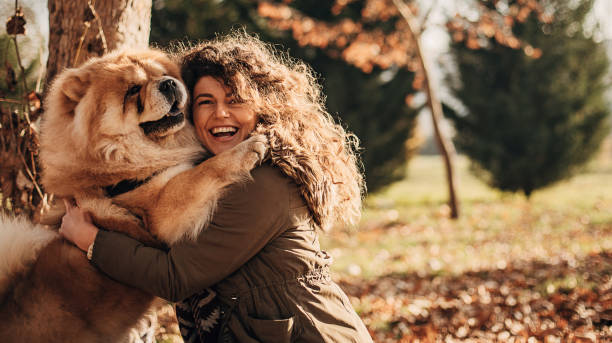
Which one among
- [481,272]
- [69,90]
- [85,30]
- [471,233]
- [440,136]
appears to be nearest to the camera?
[69,90]

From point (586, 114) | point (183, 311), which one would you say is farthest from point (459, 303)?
point (586, 114)

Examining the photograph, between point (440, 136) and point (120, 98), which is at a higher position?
point (120, 98)

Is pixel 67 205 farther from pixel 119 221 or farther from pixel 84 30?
pixel 84 30

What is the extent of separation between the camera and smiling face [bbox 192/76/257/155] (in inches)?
87.0

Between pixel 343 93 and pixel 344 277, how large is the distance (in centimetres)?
585

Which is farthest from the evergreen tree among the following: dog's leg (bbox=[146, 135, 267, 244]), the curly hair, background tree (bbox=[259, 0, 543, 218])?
dog's leg (bbox=[146, 135, 267, 244])

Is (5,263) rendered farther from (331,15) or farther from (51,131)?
(331,15)

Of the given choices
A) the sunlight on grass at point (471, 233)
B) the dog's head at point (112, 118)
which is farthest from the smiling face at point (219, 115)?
the sunlight on grass at point (471, 233)

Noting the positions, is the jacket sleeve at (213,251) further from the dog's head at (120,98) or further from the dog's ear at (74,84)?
the dog's ear at (74,84)

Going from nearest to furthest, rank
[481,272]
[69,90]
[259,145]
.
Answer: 1. [259,145]
2. [69,90]
3. [481,272]

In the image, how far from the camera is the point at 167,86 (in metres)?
2.29

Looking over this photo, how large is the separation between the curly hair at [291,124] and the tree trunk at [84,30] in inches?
26.6

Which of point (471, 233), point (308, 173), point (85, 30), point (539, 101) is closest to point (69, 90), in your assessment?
point (85, 30)

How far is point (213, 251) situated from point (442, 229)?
7.81m
